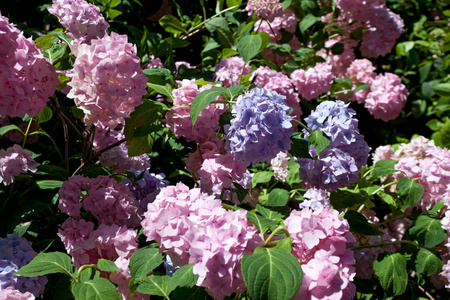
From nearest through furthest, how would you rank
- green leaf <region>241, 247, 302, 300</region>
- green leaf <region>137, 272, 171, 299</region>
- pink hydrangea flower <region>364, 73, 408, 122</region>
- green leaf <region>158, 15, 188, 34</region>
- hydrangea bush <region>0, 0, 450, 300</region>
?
green leaf <region>241, 247, 302, 300</region>, hydrangea bush <region>0, 0, 450, 300</region>, green leaf <region>137, 272, 171, 299</region>, green leaf <region>158, 15, 188, 34</region>, pink hydrangea flower <region>364, 73, 408, 122</region>

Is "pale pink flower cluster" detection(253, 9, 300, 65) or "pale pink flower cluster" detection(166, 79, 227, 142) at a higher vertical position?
"pale pink flower cluster" detection(166, 79, 227, 142)

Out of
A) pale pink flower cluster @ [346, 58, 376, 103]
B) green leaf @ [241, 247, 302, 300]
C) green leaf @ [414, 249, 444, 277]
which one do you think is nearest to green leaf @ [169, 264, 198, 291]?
green leaf @ [241, 247, 302, 300]

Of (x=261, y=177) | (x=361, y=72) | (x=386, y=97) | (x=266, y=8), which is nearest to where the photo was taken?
(x=261, y=177)

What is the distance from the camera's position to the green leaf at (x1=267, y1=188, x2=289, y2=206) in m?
1.65

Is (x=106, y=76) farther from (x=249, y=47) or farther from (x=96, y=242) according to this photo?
(x=249, y=47)

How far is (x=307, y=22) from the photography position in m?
2.70

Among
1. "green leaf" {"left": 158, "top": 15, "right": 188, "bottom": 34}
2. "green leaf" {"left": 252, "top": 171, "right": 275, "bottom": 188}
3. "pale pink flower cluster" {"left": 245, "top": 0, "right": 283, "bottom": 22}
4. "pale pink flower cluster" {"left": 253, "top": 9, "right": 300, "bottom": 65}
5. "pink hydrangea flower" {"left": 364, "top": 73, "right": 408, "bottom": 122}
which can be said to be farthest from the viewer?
"pink hydrangea flower" {"left": 364, "top": 73, "right": 408, "bottom": 122}

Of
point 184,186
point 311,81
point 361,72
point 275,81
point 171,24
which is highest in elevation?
point 184,186

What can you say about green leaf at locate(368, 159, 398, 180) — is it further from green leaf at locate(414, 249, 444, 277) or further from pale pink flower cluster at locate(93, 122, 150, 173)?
pale pink flower cluster at locate(93, 122, 150, 173)

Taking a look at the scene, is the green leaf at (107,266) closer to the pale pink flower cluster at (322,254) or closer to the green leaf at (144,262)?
the green leaf at (144,262)

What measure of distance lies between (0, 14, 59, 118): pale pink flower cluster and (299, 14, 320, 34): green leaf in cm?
168

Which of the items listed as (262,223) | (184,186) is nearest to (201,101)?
(184,186)

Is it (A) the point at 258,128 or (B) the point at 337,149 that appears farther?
(B) the point at 337,149

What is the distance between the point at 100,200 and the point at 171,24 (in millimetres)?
1134
